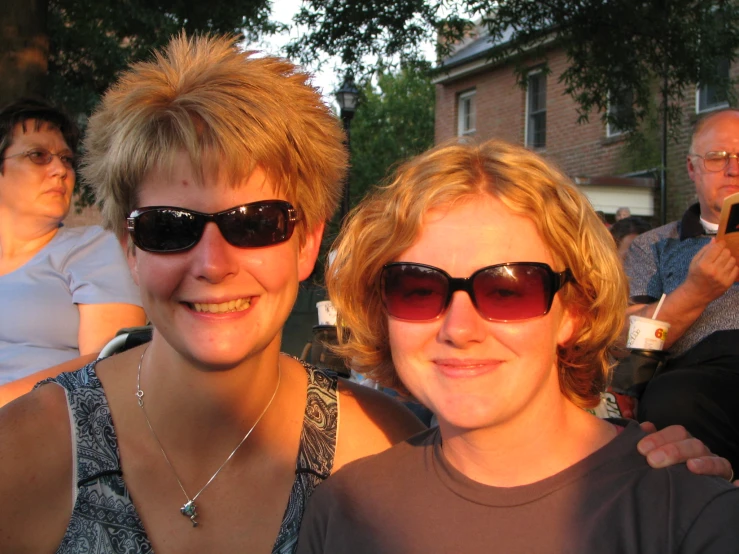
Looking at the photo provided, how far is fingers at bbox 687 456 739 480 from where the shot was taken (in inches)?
63.2

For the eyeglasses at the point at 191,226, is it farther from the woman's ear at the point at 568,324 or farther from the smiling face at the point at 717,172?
the smiling face at the point at 717,172

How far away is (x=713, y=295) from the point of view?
133 inches

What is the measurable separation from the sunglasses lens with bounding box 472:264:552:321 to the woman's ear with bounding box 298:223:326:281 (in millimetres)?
724

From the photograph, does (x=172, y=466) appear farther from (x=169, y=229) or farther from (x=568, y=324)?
(x=568, y=324)

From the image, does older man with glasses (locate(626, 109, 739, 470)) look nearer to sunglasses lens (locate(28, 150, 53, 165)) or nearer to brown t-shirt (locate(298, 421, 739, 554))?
brown t-shirt (locate(298, 421, 739, 554))

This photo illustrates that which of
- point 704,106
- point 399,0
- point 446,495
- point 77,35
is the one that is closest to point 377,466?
point 446,495

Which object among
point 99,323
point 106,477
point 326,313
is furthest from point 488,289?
point 326,313

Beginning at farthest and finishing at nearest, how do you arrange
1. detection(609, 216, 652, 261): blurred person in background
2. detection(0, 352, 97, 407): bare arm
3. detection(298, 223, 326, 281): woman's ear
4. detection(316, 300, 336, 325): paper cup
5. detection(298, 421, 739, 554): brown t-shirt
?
1. detection(609, 216, 652, 261): blurred person in background
2. detection(316, 300, 336, 325): paper cup
3. detection(0, 352, 97, 407): bare arm
4. detection(298, 223, 326, 281): woman's ear
5. detection(298, 421, 739, 554): brown t-shirt

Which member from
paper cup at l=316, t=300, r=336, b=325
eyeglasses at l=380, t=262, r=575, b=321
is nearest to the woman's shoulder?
eyeglasses at l=380, t=262, r=575, b=321

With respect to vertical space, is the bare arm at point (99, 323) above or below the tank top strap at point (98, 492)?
above

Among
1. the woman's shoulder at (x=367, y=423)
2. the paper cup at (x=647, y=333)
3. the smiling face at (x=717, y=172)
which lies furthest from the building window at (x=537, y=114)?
the woman's shoulder at (x=367, y=423)

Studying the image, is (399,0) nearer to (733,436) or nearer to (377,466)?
(733,436)

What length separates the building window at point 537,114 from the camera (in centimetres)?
1798

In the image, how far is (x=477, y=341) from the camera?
5.60 ft
